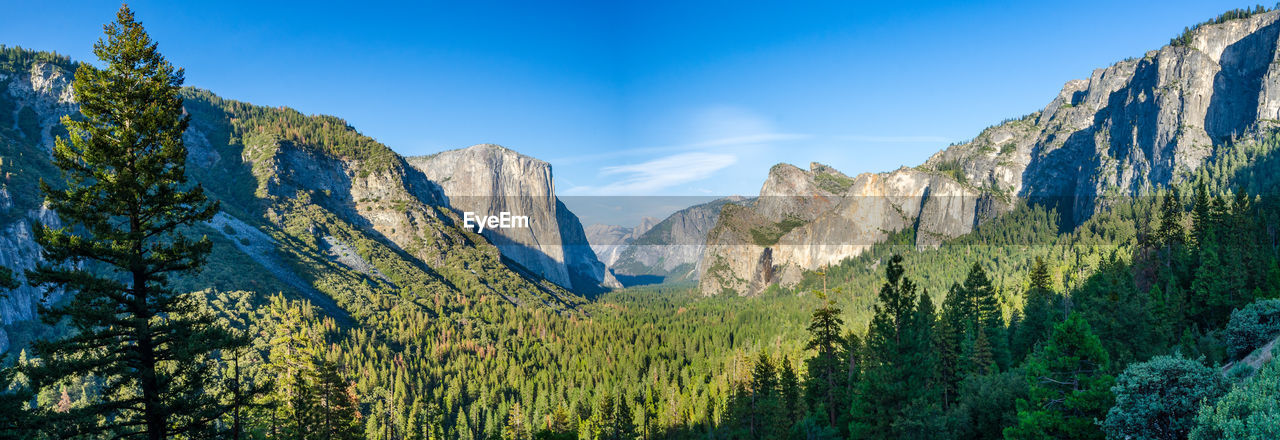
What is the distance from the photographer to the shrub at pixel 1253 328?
123 feet

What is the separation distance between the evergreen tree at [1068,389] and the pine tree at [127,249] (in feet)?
113

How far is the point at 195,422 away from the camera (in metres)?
18.5

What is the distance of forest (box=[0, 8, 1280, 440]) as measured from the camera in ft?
58.5

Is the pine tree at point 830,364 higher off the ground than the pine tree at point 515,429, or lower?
higher

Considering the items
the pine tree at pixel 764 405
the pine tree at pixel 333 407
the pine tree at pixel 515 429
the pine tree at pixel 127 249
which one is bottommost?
the pine tree at pixel 515 429

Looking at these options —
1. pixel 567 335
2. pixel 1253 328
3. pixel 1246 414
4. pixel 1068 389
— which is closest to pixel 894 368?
pixel 1068 389

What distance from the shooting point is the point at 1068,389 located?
1130 inches

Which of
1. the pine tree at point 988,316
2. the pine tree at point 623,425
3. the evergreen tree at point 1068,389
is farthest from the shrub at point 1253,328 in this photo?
the pine tree at point 623,425

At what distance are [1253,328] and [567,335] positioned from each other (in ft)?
389

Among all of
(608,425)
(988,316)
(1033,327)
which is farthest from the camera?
(608,425)

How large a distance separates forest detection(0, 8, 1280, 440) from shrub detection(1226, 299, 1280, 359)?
22cm

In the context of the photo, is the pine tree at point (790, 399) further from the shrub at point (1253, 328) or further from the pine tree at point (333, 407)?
the pine tree at point (333, 407)

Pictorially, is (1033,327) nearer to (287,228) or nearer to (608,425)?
(608,425)

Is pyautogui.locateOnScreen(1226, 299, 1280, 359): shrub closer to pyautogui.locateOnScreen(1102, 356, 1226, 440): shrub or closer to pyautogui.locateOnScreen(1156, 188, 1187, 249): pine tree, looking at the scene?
pyautogui.locateOnScreen(1102, 356, 1226, 440): shrub
